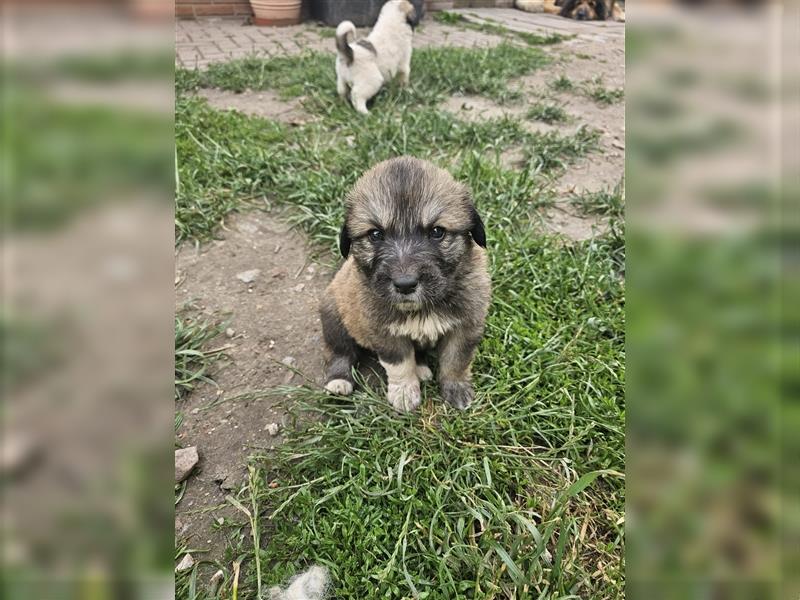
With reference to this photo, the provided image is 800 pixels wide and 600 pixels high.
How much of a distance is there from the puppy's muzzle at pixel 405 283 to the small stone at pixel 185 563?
4.81ft

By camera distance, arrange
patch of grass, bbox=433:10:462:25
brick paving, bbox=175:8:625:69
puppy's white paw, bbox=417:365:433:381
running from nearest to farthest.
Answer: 1. puppy's white paw, bbox=417:365:433:381
2. brick paving, bbox=175:8:625:69
3. patch of grass, bbox=433:10:462:25

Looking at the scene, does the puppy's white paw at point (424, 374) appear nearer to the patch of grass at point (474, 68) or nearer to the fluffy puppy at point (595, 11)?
the patch of grass at point (474, 68)

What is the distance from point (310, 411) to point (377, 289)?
880 mm

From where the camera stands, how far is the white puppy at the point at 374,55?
20.4ft

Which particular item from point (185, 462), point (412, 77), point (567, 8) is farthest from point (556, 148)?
Result: point (567, 8)

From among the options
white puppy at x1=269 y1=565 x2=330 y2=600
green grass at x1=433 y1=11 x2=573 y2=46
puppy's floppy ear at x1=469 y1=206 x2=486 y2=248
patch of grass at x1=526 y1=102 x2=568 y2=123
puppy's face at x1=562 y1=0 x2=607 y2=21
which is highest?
puppy's face at x1=562 y1=0 x2=607 y2=21

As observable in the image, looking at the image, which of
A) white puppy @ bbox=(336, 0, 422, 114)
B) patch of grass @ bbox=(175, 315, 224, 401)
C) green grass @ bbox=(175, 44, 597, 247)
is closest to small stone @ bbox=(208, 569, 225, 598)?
patch of grass @ bbox=(175, 315, 224, 401)

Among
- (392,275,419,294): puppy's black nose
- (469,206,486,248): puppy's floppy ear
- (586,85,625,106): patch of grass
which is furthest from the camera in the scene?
(586,85,625,106): patch of grass

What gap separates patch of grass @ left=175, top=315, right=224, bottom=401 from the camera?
120 inches

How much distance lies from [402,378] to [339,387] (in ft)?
1.22

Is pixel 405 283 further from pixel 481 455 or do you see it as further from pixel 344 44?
pixel 344 44

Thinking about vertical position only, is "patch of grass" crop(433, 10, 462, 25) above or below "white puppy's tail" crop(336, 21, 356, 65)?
above

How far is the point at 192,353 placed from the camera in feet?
10.4
